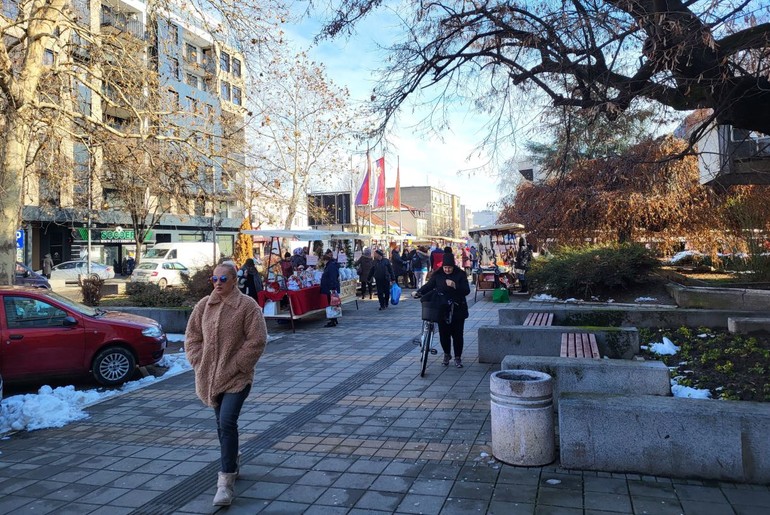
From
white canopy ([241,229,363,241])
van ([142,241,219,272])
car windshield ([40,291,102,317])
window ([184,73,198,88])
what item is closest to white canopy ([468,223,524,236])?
white canopy ([241,229,363,241])

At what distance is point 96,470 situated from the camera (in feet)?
16.2

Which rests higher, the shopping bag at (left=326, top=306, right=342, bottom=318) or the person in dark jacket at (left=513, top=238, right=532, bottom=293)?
the person in dark jacket at (left=513, top=238, right=532, bottom=293)

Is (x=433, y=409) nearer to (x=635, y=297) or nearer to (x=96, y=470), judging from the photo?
(x=96, y=470)

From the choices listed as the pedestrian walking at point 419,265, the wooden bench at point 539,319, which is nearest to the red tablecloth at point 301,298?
the wooden bench at point 539,319

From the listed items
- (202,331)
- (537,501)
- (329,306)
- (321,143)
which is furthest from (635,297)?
(321,143)

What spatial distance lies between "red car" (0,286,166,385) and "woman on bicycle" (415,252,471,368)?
4385 mm

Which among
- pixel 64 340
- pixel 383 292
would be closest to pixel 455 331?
pixel 64 340

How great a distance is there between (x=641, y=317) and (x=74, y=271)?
36.3 meters

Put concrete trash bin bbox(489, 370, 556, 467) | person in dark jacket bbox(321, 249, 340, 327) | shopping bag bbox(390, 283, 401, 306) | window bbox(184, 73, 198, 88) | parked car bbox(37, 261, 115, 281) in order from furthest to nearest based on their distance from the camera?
parked car bbox(37, 261, 115, 281)
shopping bag bbox(390, 283, 401, 306)
window bbox(184, 73, 198, 88)
person in dark jacket bbox(321, 249, 340, 327)
concrete trash bin bbox(489, 370, 556, 467)

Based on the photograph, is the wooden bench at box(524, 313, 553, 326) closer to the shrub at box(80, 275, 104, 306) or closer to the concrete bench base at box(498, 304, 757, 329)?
the concrete bench base at box(498, 304, 757, 329)

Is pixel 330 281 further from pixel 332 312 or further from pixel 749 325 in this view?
pixel 749 325

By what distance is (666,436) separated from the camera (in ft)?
13.9

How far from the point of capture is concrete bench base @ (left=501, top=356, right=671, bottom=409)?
214 inches

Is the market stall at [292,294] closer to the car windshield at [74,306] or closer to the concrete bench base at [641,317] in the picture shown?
the car windshield at [74,306]
